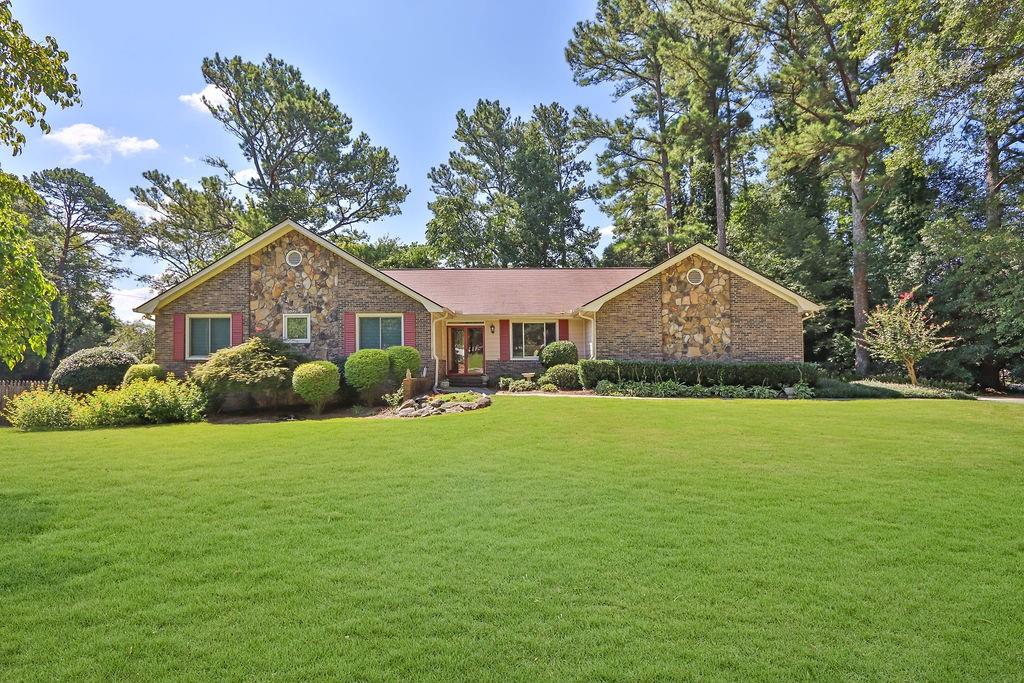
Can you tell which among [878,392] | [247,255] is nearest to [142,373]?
[247,255]

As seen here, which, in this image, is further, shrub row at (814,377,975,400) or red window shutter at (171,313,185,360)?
red window shutter at (171,313,185,360)

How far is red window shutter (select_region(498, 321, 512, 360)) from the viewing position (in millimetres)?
20234

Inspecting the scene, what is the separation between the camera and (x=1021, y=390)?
2034cm

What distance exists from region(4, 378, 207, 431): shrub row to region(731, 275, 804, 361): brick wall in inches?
671

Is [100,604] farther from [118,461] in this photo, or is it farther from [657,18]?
[657,18]

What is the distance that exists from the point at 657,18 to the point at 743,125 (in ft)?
25.6

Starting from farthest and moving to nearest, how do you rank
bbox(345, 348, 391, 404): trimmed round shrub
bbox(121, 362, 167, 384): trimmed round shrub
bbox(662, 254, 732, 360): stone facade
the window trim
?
bbox(662, 254, 732, 360): stone facade
the window trim
bbox(121, 362, 167, 384): trimmed round shrub
bbox(345, 348, 391, 404): trimmed round shrub

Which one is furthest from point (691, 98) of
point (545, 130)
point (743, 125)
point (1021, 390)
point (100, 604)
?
point (100, 604)

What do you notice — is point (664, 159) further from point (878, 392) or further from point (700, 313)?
point (878, 392)

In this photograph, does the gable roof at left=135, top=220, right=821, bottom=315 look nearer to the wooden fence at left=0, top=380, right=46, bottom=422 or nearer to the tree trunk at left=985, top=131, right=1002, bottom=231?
the wooden fence at left=0, top=380, right=46, bottom=422

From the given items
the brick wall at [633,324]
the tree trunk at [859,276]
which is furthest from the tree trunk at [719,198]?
the brick wall at [633,324]

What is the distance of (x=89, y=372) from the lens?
52.9 feet

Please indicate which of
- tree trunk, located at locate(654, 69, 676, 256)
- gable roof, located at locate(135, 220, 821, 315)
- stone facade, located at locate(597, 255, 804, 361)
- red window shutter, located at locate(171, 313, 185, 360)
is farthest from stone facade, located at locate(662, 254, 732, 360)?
red window shutter, located at locate(171, 313, 185, 360)

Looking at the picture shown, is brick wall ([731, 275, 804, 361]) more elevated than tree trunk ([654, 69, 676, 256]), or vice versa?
tree trunk ([654, 69, 676, 256])
